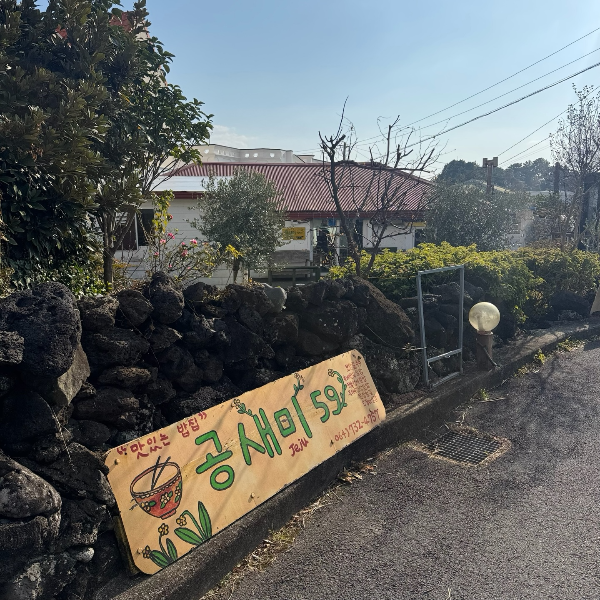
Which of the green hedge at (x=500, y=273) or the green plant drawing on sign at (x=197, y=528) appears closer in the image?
Result: the green plant drawing on sign at (x=197, y=528)

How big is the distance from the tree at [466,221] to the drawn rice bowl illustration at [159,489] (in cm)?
1102

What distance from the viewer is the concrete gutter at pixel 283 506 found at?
271 centimetres

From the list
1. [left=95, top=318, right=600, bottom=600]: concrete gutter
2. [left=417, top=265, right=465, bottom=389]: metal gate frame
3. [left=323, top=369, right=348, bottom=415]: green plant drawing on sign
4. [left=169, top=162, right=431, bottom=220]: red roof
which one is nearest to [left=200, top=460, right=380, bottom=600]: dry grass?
[left=95, top=318, right=600, bottom=600]: concrete gutter

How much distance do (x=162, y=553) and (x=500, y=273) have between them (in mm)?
5934

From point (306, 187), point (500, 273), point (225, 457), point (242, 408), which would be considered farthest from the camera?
point (306, 187)

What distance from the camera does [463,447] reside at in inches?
187

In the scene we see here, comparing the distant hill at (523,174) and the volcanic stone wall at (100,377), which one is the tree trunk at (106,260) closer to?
the volcanic stone wall at (100,377)

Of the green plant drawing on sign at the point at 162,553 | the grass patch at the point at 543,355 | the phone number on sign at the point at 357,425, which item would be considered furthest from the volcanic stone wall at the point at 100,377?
the grass patch at the point at 543,355

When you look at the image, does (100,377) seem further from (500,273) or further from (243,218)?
(243,218)

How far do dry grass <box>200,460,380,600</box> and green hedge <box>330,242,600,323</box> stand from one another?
8.81 feet

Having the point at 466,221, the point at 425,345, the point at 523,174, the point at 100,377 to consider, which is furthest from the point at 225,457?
the point at 523,174

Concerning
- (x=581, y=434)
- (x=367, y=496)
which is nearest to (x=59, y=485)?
(x=367, y=496)

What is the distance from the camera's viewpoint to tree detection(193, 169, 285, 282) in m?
13.2

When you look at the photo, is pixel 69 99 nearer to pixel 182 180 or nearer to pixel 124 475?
pixel 124 475
